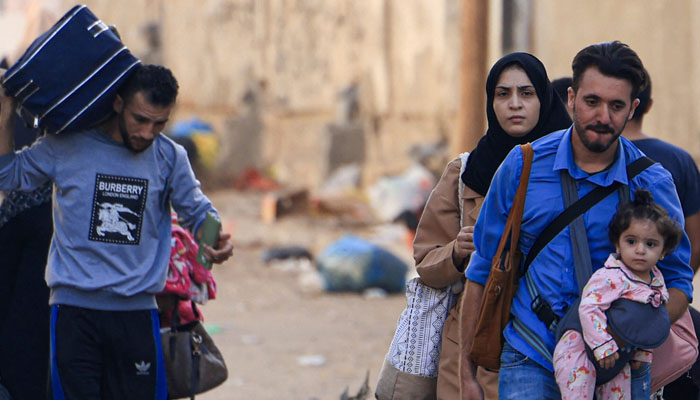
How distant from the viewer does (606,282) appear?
9.70 feet

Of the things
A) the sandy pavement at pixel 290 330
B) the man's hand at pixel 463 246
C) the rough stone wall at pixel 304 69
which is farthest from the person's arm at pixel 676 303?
the rough stone wall at pixel 304 69

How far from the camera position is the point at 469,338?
10.6 feet

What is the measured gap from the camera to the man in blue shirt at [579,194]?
3.04m

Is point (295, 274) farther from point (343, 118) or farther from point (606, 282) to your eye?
point (606, 282)

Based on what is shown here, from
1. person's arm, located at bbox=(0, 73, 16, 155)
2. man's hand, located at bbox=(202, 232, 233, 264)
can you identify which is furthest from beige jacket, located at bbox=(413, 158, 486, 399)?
person's arm, located at bbox=(0, 73, 16, 155)

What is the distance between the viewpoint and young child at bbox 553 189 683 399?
2.94m

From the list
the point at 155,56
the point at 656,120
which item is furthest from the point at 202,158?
the point at 656,120

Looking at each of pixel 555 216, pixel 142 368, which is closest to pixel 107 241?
pixel 142 368

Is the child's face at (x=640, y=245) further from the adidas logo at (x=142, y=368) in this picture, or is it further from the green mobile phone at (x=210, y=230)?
the adidas logo at (x=142, y=368)

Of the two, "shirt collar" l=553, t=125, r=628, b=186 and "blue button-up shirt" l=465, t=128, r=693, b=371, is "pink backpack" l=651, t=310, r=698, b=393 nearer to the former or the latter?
"blue button-up shirt" l=465, t=128, r=693, b=371

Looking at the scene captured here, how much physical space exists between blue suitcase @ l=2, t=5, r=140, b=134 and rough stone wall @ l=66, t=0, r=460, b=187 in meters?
13.5

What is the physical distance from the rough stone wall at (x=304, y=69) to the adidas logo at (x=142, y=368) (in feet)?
44.6

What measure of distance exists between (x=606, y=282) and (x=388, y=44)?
1706 centimetres

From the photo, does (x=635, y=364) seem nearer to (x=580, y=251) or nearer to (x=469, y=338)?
(x=580, y=251)
